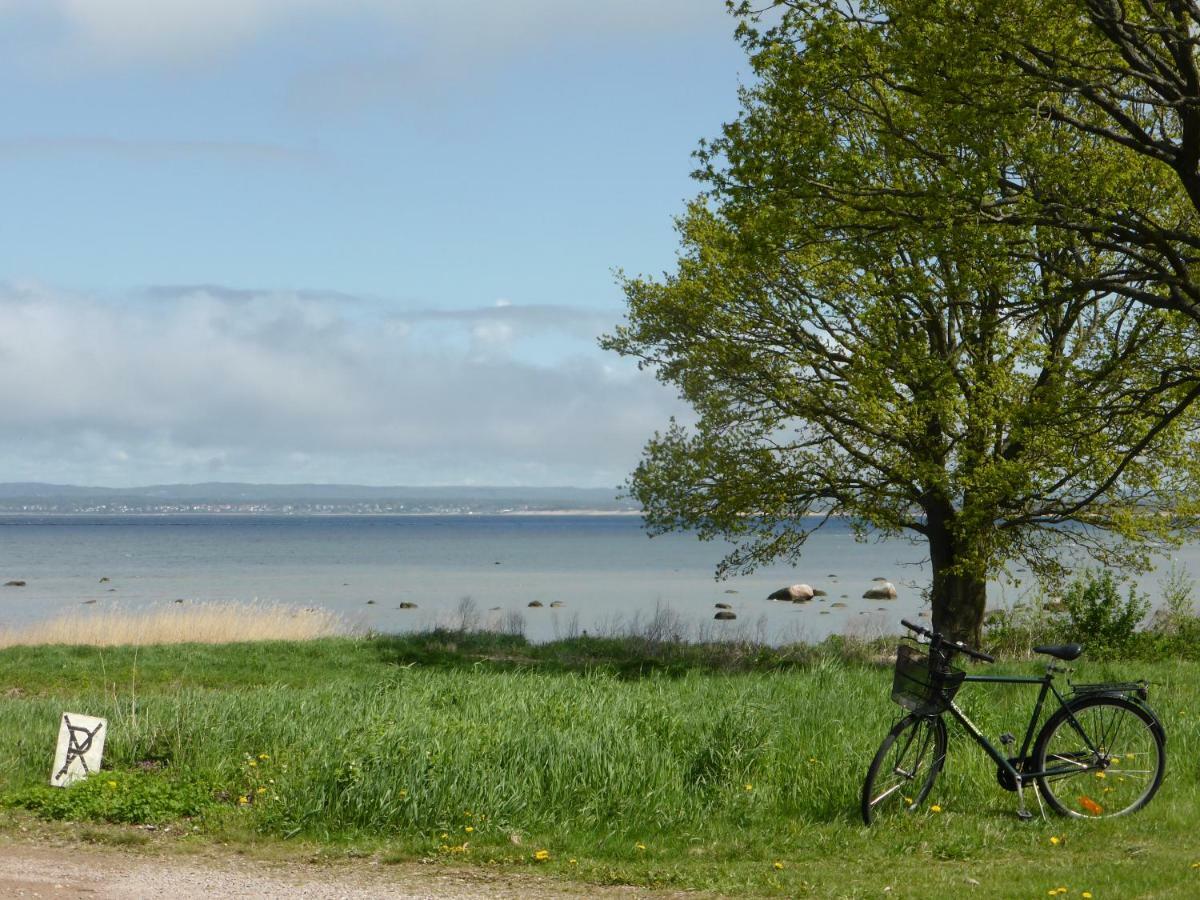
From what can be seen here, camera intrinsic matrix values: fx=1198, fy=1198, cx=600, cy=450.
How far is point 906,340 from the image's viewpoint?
Answer: 69.0ft

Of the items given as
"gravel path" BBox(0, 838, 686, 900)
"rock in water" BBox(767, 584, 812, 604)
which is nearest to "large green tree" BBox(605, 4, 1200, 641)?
"gravel path" BBox(0, 838, 686, 900)

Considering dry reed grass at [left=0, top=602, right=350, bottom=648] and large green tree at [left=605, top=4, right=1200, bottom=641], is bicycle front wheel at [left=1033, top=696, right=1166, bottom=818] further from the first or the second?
dry reed grass at [left=0, top=602, right=350, bottom=648]

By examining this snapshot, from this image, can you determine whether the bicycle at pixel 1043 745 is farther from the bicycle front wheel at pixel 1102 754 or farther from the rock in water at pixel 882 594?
the rock in water at pixel 882 594

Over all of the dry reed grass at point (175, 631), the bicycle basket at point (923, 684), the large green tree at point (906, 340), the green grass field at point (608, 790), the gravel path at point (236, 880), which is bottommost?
the dry reed grass at point (175, 631)

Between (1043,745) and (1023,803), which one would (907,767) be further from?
(1043,745)

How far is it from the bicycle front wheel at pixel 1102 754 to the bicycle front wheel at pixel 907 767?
0.84 meters

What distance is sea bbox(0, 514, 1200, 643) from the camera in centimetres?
3959

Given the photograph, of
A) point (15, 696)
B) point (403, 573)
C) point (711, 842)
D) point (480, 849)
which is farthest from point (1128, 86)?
point (403, 573)

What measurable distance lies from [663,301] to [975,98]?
8.93 metres

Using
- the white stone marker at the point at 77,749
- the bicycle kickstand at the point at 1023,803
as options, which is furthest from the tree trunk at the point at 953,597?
the white stone marker at the point at 77,749

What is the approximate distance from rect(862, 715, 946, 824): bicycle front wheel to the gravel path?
2.37 metres

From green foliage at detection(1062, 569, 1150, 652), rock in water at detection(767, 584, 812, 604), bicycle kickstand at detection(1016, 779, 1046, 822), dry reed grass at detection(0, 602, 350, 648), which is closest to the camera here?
bicycle kickstand at detection(1016, 779, 1046, 822)

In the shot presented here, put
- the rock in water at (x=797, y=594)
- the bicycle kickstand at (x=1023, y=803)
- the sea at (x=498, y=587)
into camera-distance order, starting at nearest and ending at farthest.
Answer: the bicycle kickstand at (x=1023, y=803), the sea at (x=498, y=587), the rock in water at (x=797, y=594)

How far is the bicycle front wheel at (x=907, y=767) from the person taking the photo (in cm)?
951
